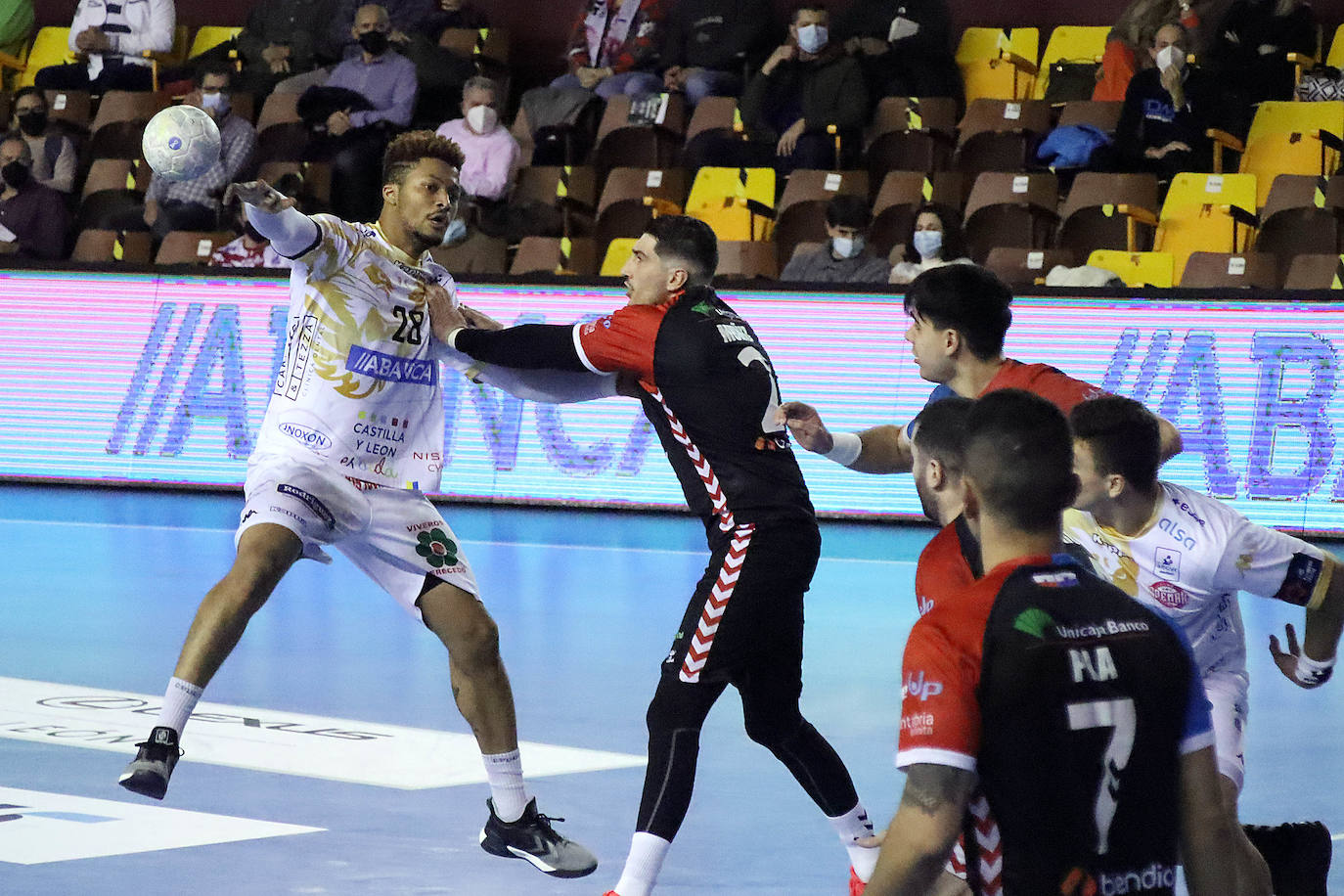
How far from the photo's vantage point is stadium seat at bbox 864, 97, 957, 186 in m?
16.4

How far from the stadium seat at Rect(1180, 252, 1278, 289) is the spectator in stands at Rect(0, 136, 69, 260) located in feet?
35.3

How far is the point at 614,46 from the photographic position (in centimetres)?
1852

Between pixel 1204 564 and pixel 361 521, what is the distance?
8.61 ft

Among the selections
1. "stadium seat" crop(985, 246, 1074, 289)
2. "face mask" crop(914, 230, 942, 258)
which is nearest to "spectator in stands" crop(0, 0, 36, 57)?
"face mask" crop(914, 230, 942, 258)

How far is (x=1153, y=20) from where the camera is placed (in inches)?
617

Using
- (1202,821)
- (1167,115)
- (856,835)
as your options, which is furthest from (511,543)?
(1202,821)

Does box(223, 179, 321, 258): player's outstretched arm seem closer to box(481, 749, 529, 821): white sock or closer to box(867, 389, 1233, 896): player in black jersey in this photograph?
box(481, 749, 529, 821): white sock

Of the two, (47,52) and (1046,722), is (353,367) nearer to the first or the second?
(1046,722)

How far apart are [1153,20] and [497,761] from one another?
466 inches

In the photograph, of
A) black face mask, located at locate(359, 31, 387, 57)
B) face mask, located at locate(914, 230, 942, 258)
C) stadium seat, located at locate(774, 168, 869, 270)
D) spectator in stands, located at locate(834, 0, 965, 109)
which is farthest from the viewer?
black face mask, located at locate(359, 31, 387, 57)

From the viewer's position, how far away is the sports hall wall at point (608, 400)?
1296 centimetres

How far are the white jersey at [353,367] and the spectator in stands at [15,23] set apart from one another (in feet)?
55.2

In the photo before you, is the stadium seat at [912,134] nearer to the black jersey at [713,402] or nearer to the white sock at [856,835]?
the black jersey at [713,402]

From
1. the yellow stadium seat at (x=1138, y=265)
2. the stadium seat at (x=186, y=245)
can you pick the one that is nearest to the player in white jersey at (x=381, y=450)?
the yellow stadium seat at (x=1138, y=265)
